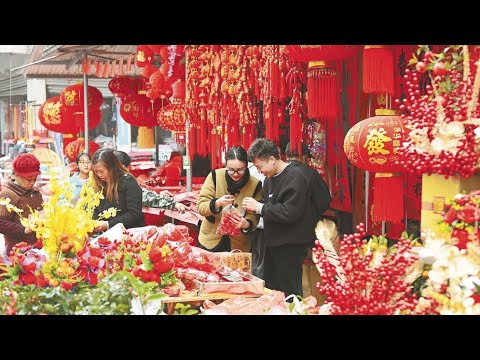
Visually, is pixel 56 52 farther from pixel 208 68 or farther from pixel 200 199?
pixel 200 199

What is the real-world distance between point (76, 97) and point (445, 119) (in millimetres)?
5176

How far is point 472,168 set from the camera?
8.78ft

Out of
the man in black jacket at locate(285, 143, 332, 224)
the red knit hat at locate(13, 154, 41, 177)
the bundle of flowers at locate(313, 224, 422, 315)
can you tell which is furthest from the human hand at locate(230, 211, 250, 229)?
the bundle of flowers at locate(313, 224, 422, 315)

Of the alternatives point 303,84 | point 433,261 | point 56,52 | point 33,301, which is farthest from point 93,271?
point 56,52

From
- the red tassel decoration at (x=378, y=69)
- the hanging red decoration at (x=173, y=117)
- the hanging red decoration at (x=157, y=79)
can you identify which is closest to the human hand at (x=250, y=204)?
the red tassel decoration at (x=378, y=69)

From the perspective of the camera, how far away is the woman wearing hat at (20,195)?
4598 millimetres

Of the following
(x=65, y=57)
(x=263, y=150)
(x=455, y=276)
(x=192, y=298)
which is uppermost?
(x=65, y=57)

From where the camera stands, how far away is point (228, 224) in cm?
473

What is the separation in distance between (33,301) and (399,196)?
1.85 metres

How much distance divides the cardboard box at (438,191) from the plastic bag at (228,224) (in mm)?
1754

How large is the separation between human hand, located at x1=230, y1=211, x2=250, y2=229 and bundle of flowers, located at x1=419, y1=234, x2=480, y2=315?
212 centimetres

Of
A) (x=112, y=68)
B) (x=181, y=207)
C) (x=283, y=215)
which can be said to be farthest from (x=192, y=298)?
(x=112, y=68)

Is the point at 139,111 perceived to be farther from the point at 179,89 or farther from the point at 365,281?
the point at 365,281

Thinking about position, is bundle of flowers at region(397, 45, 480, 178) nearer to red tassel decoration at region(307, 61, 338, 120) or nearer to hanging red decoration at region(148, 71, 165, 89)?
red tassel decoration at region(307, 61, 338, 120)
